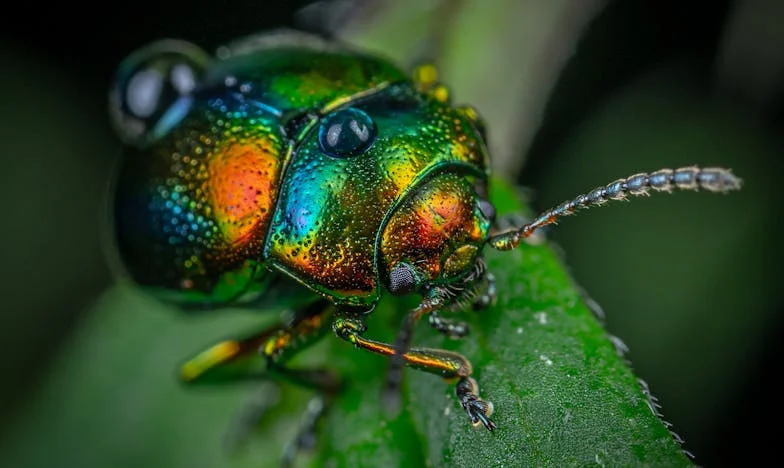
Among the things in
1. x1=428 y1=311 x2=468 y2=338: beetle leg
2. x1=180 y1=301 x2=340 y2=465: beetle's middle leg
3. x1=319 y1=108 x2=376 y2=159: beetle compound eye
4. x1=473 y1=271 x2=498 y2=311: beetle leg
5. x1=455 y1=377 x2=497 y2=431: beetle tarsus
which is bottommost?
x1=180 y1=301 x2=340 y2=465: beetle's middle leg

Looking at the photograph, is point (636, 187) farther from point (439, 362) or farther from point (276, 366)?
point (276, 366)

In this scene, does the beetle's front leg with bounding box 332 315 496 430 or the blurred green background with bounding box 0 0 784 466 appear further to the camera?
the blurred green background with bounding box 0 0 784 466

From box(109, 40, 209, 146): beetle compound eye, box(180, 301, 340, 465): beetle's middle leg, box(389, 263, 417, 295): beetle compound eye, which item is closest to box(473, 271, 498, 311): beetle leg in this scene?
box(389, 263, 417, 295): beetle compound eye

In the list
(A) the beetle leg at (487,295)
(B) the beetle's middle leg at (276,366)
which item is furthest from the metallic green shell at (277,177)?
(A) the beetle leg at (487,295)

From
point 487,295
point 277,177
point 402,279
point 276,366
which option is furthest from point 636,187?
point 276,366

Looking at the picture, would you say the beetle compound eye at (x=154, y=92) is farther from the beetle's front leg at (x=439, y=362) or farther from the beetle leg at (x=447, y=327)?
the beetle leg at (x=447, y=327)

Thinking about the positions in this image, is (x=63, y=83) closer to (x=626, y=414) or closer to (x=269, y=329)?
(x=269, y=329)

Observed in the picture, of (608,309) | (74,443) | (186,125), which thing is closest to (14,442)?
(74,443)

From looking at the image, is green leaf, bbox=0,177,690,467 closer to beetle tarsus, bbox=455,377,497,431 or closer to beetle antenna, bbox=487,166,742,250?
beetle tarsus, bbox=455,377,497,431
